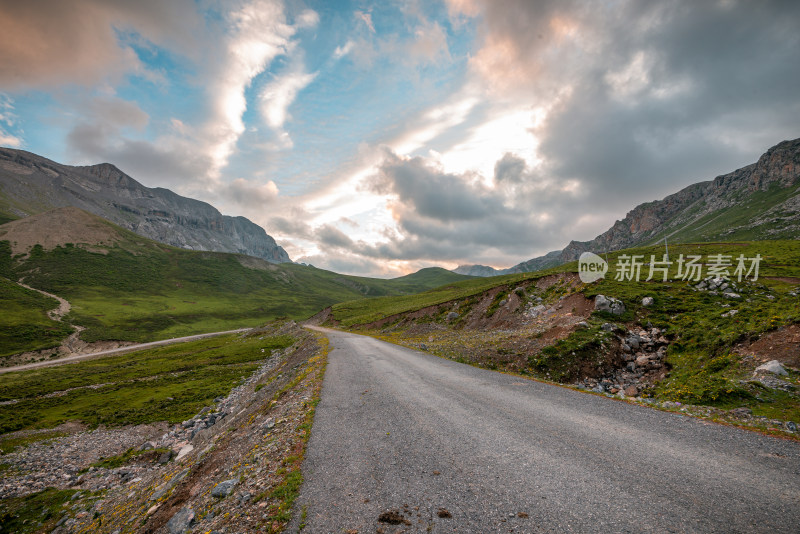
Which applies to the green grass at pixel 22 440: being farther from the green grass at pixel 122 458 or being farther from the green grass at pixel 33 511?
the green grass at pixel 33 511

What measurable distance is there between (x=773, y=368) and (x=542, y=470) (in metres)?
15.2

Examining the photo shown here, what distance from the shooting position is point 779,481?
270 inches

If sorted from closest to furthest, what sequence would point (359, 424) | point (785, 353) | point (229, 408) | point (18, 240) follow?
point (359, 424) → point (785, 353) → point (229, 408) → point (18, 240)

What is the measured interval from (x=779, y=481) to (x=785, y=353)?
42.0 ft

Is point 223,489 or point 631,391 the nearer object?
point 223,489

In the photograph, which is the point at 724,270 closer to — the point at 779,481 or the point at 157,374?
the point at 779,481

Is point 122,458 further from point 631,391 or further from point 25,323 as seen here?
point 25,323

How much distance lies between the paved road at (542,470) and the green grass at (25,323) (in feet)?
348

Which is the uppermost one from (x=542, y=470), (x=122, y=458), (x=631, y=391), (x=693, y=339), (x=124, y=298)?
(x=693, y=339)

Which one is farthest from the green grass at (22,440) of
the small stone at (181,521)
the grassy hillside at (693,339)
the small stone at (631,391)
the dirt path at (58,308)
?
the dirt path at (58,308)

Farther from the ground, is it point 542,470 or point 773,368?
point 773,368

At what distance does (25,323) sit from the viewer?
82938mm

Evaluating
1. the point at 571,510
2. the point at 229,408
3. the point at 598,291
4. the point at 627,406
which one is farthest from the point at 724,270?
the point at 229,408

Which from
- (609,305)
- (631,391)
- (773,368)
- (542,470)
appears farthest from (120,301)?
(773,368)
